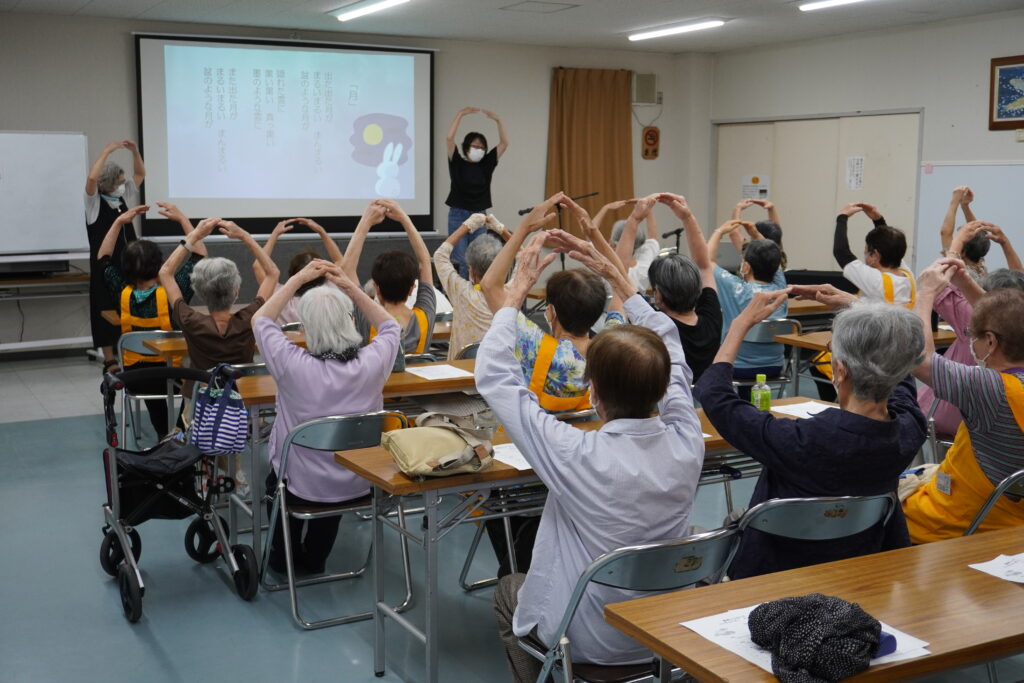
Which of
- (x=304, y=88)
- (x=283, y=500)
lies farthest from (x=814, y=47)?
(x=283, y=500)

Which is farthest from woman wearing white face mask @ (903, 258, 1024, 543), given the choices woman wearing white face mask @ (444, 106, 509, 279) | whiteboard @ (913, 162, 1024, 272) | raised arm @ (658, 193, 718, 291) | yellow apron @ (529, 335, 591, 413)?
woman wearing white face mask @ (444, 106, 509, 279)

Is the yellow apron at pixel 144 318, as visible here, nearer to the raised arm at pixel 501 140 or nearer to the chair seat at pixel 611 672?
the chair seat at pixel 611 672

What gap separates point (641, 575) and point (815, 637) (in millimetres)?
604

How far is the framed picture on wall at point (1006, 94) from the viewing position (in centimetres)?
837

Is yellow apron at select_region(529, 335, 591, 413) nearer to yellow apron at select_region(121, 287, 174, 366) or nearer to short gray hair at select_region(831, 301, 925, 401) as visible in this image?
short gray hair at select_region(831, 301, 925, 401)

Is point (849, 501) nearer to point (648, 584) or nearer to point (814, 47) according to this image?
point (648, 584)

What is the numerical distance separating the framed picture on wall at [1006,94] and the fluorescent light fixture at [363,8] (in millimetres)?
4954

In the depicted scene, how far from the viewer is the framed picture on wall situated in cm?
837

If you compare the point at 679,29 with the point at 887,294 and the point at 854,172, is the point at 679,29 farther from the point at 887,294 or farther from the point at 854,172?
the point at 887,294

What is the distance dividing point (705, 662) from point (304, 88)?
8782 millimetres

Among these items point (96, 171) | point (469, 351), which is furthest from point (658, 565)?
point (96, 171)

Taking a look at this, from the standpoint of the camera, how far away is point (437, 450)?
9.04 ft

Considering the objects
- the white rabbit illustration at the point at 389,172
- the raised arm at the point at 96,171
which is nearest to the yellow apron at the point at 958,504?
the raised arm at the point at 96,171

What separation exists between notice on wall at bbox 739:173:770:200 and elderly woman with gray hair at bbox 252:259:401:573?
323 inches
